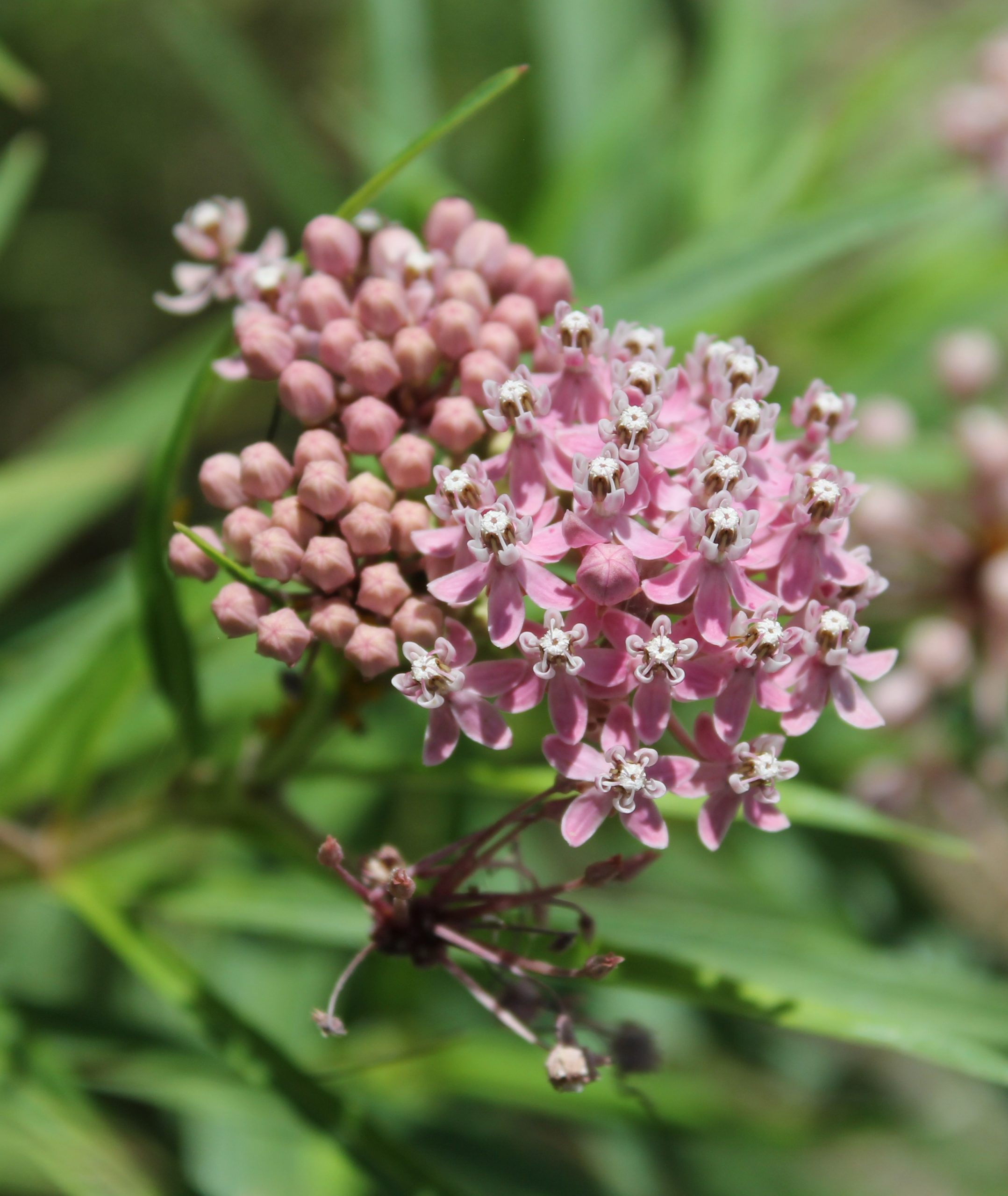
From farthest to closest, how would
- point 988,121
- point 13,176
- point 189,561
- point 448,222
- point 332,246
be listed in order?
point 988,121 → point 13,176 → point 448,222 → point 332,246 → point 189,561

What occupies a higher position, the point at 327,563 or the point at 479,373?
the point at 479,373

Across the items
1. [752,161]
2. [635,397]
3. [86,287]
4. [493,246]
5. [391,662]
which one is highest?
[752,161]

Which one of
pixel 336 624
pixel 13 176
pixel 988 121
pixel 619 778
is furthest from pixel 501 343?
pixel 988 121

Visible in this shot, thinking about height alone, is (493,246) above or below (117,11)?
below

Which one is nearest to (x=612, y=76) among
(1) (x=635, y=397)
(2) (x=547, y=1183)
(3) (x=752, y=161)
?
(3) (x=752, y=161)

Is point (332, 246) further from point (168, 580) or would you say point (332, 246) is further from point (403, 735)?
point (403, 735)

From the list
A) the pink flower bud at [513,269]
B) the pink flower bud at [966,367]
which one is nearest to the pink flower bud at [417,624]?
the pink flower bud at [513,269]

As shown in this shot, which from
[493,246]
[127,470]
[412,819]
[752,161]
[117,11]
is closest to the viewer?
[493,246]

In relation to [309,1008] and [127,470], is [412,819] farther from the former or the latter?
[127,470]
